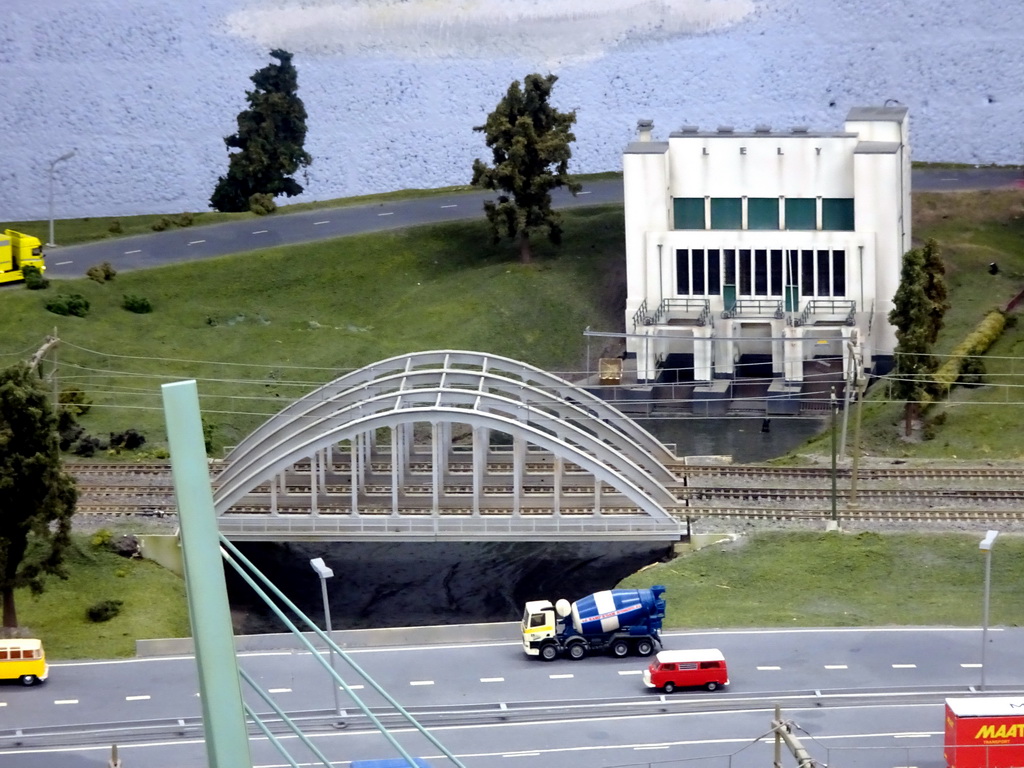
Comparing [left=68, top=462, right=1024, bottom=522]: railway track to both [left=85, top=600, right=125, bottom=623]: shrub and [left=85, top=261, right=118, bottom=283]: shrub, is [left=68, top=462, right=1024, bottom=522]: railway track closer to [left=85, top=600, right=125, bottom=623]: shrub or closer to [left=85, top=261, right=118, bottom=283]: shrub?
[left=85, top=600, right=125, bottom=623]: shrub

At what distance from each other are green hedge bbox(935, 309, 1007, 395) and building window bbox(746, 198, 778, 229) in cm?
1092

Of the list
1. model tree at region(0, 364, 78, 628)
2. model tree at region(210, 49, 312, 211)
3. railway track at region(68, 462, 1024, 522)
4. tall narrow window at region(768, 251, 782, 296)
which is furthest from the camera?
model tree at region(210, 49, 312, 211)

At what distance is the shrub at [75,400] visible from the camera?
8231cm

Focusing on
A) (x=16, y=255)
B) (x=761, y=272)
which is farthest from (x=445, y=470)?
(x=16, y=255)

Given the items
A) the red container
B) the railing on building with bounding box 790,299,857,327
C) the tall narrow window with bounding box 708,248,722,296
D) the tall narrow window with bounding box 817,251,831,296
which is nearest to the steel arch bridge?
the tall narrow window with bounding box 708,248,722,296

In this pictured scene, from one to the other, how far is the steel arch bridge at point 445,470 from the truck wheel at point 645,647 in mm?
10818

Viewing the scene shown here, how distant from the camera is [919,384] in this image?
3098 inches

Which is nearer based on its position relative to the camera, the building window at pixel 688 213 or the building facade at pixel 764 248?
the building facade at pixel 764 248

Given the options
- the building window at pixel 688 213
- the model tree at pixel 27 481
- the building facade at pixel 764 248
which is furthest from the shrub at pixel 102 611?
the building window at pixel 688 213

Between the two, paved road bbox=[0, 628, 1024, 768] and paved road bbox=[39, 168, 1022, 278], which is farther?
paved road bbox=[39, 168, 1022, 278]

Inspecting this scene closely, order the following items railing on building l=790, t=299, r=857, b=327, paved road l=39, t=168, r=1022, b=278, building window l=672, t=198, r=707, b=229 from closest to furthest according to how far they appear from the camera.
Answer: railing on building l=790, t=299, r=857, b=327 → building window l=672, t=198, r=707, b=229 → paved road l=39, t=168, r=1022, b=278

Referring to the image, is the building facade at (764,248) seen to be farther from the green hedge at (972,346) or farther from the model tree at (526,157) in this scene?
the model tree at (526,157)

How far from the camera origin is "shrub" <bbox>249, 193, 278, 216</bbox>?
351 feet

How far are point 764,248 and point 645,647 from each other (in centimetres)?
3608
